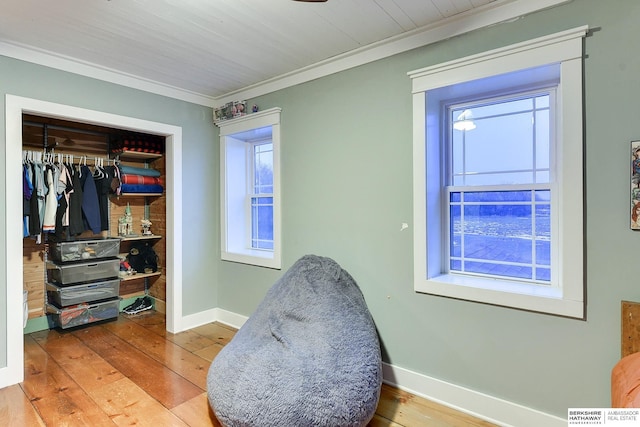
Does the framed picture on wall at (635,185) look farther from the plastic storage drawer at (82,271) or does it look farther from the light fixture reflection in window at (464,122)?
the plastic storage drawer at (82,271)

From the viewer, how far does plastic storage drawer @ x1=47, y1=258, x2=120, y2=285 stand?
11.0ft

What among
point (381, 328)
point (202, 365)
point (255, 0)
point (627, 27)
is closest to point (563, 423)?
point (381, 328)

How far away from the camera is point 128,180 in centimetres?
373

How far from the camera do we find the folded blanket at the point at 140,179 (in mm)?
3717

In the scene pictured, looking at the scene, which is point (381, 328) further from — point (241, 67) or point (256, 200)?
point (241, 67)

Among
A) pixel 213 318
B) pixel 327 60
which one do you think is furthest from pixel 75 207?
pixel 327 60

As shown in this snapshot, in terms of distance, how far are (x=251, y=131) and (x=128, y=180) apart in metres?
1.52

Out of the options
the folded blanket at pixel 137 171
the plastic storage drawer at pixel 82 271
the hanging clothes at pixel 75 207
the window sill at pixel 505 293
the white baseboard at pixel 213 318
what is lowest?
the white baseboard at pixel 213 318

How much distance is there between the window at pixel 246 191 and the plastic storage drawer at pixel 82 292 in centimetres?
127

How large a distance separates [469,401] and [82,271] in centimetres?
367

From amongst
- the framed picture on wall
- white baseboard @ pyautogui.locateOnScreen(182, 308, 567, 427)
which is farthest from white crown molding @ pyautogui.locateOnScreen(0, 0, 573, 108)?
white baseboard @ pyautogui.locateOnScreen(182, 308, 567, 427)

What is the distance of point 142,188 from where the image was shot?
3.84m

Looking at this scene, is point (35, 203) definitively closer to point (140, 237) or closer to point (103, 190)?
point (103, 190)

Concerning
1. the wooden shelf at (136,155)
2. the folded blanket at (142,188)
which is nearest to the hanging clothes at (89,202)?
the folded blanket at (142,188)
